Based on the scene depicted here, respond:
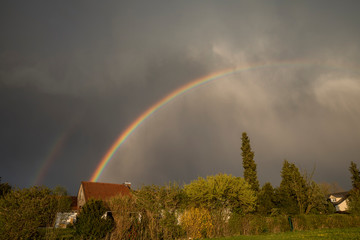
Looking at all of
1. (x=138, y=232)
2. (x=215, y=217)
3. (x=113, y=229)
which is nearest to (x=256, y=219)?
(x=215, y=217)

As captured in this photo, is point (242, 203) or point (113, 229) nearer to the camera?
point (113, 229)

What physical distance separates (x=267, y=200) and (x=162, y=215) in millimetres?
23391

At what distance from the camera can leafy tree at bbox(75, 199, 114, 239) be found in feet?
36.9

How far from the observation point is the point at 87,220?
37.6ft

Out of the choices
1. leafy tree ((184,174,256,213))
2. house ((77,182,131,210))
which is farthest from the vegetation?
house ((77,182,131,210))

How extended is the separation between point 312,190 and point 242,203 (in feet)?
53.9

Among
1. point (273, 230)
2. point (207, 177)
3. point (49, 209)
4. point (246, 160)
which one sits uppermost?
point (246, 160)

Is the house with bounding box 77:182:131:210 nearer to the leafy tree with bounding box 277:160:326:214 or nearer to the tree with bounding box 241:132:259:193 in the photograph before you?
the tree with bounding box 241:132:259:193

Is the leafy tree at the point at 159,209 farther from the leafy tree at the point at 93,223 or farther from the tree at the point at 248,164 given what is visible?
the tree at the point at 248,164

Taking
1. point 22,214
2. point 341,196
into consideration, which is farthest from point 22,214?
point 341,196

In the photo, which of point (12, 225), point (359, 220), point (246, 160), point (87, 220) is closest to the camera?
point (12, 225)

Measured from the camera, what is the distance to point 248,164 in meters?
47.1

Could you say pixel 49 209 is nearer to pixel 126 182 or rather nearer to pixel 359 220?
pixel 359 220

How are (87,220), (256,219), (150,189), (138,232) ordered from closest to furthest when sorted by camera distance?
(87,220) → (138,232) → (150,189) → (256,219)
